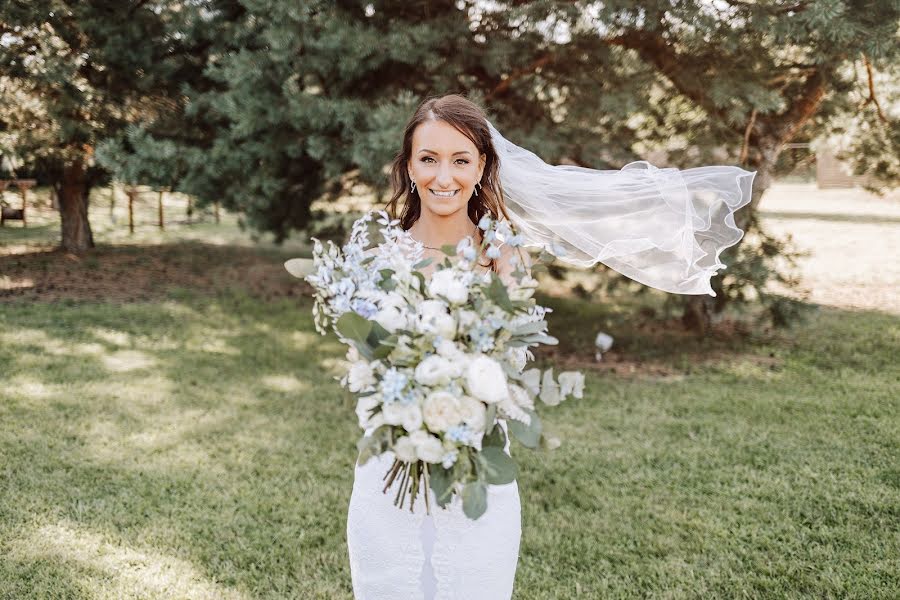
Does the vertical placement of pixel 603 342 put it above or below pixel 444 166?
below

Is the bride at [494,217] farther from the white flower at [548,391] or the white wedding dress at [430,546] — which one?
the white flower at [548,391]

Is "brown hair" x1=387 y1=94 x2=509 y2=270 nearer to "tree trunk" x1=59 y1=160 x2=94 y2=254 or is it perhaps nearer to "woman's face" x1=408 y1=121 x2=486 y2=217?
"woman's face" x1=408 y1=121 x2=486 y2=217

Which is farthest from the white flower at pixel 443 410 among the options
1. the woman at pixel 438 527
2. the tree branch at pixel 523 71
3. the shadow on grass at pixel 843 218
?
the shadow on grass at pixel 843 218

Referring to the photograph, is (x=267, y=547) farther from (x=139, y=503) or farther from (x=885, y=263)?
(x=885, y=263)

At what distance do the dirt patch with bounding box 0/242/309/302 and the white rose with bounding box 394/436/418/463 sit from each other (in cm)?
865

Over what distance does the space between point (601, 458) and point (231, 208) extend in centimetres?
448

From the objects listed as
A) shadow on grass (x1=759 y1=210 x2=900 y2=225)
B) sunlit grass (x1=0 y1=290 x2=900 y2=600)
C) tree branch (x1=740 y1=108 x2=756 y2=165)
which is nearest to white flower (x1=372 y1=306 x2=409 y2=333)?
sunlit grass (x1=0 y1=290 x2=900 y2=600)

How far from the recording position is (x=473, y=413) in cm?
173

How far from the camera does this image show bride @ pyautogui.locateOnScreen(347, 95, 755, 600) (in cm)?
224

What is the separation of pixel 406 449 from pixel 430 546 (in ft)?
2.05

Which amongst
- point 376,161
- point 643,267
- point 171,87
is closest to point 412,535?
point 643,267

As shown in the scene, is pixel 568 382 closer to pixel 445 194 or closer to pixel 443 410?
pixel 443 410

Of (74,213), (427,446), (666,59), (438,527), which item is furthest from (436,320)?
(74,213)

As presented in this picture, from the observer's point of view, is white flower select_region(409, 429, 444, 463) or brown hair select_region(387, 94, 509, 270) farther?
brown hair select_region(387, 94, 509, 270)
